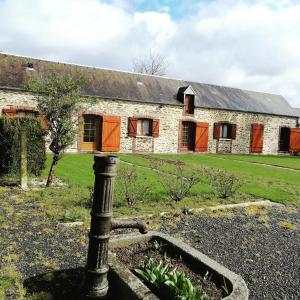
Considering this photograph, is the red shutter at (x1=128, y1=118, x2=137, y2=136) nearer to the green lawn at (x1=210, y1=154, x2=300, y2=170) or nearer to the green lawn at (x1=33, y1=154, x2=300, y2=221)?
the green lawn at (x1=210, y1=154, x2=300, y2=170)

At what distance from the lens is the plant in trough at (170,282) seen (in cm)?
276

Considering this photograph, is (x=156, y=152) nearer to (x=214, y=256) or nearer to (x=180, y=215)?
(x=180, y=215)

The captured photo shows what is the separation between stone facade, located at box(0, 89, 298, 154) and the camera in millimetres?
18203

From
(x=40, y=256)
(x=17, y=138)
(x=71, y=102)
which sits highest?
(x=71, y=102)

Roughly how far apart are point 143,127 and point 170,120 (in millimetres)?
1832

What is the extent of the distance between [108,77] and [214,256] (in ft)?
54.8

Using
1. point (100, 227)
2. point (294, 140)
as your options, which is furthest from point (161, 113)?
point (100, 227)

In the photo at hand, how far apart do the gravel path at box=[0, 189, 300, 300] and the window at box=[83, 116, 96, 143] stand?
12.2 metres

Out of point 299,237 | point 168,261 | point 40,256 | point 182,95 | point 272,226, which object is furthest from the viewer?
point 182,95

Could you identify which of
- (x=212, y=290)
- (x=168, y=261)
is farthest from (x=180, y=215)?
(x=212, y=290)

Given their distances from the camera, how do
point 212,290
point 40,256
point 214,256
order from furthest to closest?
point 214,256
point 40,256
point 212,290

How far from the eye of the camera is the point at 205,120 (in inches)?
876

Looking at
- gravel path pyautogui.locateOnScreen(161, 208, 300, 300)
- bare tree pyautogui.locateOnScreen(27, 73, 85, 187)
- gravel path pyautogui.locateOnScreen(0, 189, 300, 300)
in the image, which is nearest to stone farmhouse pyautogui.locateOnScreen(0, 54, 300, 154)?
bare tree pyautogui.locateOnScreen(27, 73, 85, 187)

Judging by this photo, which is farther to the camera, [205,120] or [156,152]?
[205,120]
